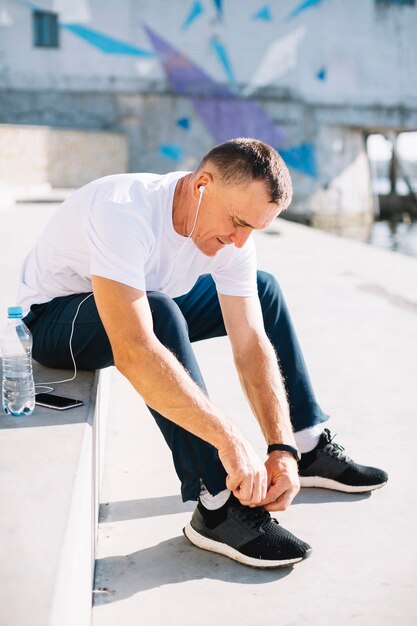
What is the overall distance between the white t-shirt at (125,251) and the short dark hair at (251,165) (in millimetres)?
206

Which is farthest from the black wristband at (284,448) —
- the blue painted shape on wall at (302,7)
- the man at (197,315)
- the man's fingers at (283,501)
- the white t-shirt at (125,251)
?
the blue painted shape on wall at (302,7)

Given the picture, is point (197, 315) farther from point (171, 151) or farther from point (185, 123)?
point (185, 123)

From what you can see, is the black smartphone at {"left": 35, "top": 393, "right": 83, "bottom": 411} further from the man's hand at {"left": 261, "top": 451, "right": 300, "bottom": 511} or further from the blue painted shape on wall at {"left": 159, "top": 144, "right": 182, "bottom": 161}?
the blue painted shape on wall at {"left": 159, "top": 144, "right": 182, "bottom": 161}

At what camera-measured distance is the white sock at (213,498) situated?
6.37ft

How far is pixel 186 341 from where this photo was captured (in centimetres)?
192

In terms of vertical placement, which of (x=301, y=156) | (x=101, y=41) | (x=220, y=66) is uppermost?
(x=101, y=41)

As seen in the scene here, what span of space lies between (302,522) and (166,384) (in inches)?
25.4

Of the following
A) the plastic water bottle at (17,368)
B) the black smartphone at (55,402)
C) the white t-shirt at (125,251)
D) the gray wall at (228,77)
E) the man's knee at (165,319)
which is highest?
the gray wall at (228,77)

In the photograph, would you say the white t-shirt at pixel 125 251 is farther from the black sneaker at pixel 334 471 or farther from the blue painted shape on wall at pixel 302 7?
the blue painted shape on wall at pixel 302 7

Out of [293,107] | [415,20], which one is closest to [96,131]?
[293,107]

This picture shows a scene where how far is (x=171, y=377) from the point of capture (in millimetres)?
1765

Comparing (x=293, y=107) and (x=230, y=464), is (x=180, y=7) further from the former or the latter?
(x=230, y=464)

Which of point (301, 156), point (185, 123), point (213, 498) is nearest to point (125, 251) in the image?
point (213, 498)

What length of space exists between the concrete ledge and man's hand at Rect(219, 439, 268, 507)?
0.31m
